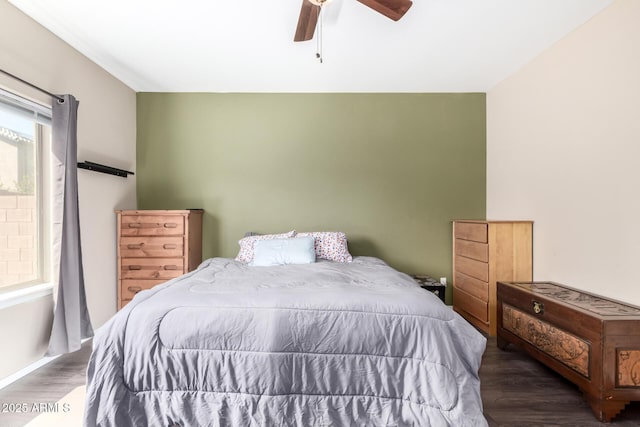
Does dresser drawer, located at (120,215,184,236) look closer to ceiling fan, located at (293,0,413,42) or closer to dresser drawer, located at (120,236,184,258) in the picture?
dresser drawer, located at (120,236,184,258)

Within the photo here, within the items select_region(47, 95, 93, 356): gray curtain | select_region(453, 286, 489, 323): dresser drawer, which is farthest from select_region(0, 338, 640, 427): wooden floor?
select_region(453, 286, 489, 323): dresser drawer

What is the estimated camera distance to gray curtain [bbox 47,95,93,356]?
2.12 meters

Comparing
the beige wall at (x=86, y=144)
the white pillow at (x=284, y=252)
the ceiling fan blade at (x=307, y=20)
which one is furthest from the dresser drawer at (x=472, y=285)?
the beige wall at (x=86, y=144)

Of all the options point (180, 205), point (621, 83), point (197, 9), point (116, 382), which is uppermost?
point (197, 9)

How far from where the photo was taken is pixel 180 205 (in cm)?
Answer: 326

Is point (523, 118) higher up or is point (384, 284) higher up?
point (523, 118)

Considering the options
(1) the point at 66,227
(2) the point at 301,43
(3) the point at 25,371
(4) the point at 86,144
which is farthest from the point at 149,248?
(2) the point at 301,43

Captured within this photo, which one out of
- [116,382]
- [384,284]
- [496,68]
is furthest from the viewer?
[496,68]

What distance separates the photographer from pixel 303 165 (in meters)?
3.26

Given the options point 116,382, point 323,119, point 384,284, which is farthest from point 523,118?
point 116,382

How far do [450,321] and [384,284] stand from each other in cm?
45

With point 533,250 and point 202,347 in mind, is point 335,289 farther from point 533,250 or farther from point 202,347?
point 533,250

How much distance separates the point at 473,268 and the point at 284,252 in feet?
6.07

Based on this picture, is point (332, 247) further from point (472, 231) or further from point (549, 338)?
point (549, 338)
